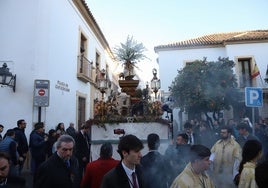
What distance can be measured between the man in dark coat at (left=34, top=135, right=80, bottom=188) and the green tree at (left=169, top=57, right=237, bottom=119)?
1196 cm

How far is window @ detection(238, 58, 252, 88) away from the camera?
18.3 metres

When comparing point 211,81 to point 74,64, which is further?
point 211,81

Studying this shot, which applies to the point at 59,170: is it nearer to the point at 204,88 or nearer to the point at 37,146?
the point at 37,146

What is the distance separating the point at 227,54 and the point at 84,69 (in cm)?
1004

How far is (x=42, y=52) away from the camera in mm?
9586

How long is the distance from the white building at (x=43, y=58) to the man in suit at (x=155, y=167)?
5.65 m

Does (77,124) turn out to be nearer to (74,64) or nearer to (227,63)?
(74,64)

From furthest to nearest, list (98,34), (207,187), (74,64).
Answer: (98,34) < (74,64) < (207,187)

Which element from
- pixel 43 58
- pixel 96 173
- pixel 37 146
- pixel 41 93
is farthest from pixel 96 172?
pixel 43 58

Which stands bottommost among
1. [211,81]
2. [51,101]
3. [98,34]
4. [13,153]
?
[13,153]

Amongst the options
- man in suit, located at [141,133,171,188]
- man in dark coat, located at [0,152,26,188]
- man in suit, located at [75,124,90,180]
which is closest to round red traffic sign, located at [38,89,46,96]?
man in suit, located at [75,124,90,180]

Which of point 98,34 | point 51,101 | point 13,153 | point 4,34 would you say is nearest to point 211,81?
point 98,34

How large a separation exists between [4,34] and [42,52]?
1351mm

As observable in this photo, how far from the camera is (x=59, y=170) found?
3055 millimetres
